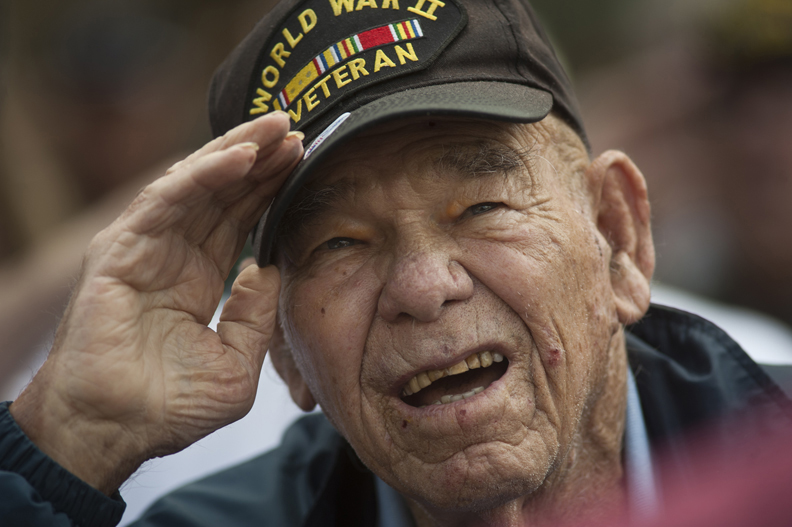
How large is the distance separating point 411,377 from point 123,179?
161 inches

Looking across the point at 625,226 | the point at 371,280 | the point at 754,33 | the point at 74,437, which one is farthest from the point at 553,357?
the point at 754,33

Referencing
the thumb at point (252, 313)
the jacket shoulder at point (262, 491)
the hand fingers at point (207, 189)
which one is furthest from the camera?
the jacket shoulder at point (262, 491)

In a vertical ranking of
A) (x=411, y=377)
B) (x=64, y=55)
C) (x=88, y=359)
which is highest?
(x=64, y=55)

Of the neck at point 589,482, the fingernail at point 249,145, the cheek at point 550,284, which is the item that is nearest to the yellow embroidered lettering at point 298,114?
the fingernail at point 249,145

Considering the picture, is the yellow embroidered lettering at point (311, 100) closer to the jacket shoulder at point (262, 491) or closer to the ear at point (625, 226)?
the ear at point (625, 226)

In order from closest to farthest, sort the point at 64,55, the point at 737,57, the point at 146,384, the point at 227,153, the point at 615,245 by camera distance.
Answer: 1. the point at 227,153
2. the point at 146,384
3. the point at 615,245
4. the point at 737,57
5. the point at 64,55

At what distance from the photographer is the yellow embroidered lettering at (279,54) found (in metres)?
2.12

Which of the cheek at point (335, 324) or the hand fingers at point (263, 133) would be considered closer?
the hand fingers at point (263, 133)

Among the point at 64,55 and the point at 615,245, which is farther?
the point at 64,55

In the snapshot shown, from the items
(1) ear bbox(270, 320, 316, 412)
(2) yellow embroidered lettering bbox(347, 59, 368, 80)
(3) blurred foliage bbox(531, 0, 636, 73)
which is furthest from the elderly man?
(3) blurred foliage bbox(531, 0, 636, 73)

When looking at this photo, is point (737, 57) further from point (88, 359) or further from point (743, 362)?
point (88, 359)

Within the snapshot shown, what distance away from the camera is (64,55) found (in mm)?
5082

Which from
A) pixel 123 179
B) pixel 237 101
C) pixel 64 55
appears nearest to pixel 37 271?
pixel 123 179

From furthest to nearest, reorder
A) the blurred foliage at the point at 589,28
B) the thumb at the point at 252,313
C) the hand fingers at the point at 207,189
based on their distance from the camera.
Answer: the blurred foliage at the point at 589,28 < the thumb at the point at 252,313 < the hand fingers at the point at 207,189
